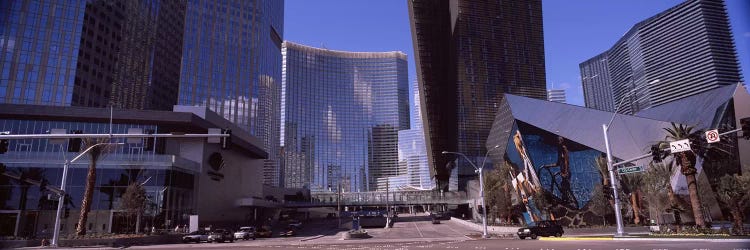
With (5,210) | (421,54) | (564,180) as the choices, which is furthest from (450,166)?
(5,210)

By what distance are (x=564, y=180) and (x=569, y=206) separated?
128 inches

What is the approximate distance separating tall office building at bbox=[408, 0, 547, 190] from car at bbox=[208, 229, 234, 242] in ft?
346

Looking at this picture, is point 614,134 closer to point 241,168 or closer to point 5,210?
point 241,168

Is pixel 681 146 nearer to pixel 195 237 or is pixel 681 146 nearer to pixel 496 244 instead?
pixel 496 244

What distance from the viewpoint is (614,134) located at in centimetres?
5775

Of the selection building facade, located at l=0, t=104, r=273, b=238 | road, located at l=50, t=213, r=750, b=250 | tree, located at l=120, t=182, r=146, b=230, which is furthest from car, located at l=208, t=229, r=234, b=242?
building facade, located at l=0, t=104, r=273, b=238

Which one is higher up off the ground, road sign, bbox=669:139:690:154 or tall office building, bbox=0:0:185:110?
tall office building, bbox=0:0:185:110

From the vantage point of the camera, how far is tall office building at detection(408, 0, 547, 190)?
149 meters

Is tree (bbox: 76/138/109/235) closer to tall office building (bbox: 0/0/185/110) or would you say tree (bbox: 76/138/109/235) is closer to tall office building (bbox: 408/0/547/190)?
tall office building (bbox: 0/0/185/110)

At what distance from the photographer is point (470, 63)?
14900cm

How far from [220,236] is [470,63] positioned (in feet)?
386

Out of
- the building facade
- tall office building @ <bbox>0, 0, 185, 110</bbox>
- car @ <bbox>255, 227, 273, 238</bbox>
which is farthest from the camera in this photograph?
tall office building @ <bbox>0, 0, 185, 110</bbox>

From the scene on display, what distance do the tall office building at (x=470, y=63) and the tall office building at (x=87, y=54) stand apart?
88243mm

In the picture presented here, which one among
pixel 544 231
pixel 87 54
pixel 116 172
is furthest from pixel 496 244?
pixel 87 54
